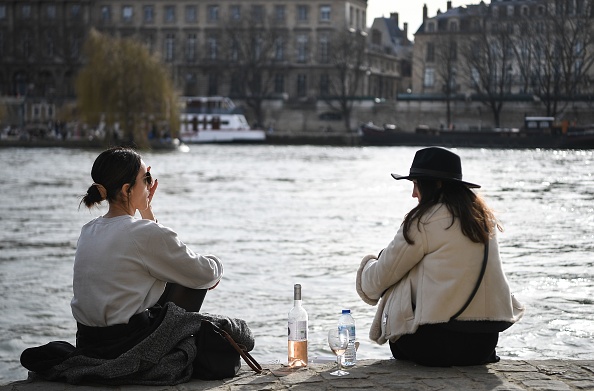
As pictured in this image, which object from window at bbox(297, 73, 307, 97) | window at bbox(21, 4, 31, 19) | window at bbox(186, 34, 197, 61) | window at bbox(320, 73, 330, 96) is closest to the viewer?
window at bbox(320, 73, 330, 96)

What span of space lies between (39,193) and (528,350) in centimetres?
2023

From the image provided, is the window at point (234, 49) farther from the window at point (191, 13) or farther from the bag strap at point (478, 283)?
the bag strap at point (478, 283)

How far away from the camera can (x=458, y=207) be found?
6.07 metres

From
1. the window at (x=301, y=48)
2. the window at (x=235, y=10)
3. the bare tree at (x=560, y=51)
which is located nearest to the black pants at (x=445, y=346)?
the bare tree at (x=560, y=51)

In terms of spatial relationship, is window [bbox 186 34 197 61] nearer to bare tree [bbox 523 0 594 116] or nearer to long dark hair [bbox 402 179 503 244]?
bare tree [bbox 523 0 594 116]

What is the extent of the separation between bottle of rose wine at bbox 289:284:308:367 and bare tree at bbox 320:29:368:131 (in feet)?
255

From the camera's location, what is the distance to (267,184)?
106 feet

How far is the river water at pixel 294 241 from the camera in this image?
1070 centimetres

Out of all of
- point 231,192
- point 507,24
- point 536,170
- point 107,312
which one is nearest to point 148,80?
point 536,170

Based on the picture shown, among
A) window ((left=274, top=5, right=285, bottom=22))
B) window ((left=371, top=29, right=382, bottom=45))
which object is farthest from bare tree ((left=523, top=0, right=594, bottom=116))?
window ((left=371, top=29, right=382, bottom=45))

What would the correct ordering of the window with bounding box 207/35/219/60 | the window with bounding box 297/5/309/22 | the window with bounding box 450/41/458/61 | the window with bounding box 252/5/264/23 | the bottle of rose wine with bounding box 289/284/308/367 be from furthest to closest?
the window with bounding box 297/5/309/22 < the window with bounding box 207/35/219/60 < the window with bounding box 252/5/264/23 < the window with bounding box 450/41/458/61 < the bottle of rose wine with bounding box 289/284/308/367

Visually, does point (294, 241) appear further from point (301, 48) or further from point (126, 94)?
point (301, 48)

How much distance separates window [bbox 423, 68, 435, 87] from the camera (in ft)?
288

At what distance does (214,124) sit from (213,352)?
71.1 m
